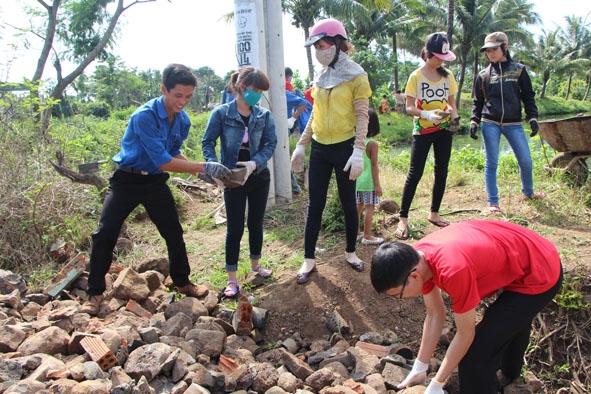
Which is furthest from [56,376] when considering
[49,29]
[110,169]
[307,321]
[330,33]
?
[49,29]

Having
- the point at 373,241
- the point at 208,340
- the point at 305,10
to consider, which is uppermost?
the point at 305,10

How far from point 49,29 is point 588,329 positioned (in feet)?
38.4

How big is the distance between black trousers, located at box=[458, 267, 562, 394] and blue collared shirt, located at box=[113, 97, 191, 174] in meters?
2.11

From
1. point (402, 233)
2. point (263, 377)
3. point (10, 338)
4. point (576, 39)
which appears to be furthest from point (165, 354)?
point (576, 39)

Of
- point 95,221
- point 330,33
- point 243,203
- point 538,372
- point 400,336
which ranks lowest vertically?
point 538,372

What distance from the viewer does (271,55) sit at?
5445mm

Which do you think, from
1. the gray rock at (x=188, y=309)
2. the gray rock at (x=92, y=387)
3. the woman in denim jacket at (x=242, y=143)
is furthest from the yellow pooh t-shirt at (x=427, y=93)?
the gray rock at (x=92, y=387)

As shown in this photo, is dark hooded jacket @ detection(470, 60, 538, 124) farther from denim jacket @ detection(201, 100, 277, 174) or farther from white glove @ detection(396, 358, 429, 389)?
white glove @ detection(396, 358, 429, 389)

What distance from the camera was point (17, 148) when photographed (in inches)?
189

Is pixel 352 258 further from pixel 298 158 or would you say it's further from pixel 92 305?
pixel 92 305

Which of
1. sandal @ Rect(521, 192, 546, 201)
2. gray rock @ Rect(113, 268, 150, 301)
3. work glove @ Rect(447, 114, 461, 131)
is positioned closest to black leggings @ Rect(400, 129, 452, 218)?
work glove @ Rect(447, 114, 461, 131)

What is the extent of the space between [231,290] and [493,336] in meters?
2.02

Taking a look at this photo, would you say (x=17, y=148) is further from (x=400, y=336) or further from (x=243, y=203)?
(x=400, y=336)

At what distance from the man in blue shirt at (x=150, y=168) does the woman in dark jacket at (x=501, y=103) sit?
9.19ft
